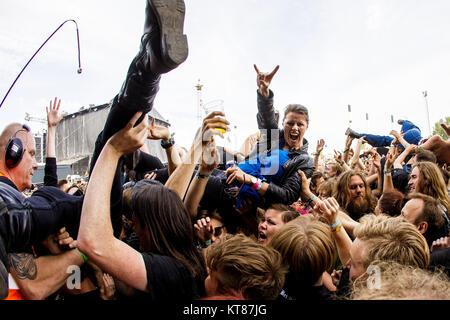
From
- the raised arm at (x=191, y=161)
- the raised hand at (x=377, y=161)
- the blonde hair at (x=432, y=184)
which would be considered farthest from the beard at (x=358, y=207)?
the raised arm at (x=191, y=161)

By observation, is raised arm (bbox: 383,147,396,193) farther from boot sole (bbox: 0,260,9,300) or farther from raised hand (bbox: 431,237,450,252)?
boot sole (bbox: 0,260,9,300)

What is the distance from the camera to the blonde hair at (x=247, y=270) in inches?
50.1

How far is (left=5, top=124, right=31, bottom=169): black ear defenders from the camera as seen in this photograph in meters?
1.59

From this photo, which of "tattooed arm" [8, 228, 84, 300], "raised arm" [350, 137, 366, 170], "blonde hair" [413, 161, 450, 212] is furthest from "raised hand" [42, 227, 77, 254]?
"raised arm" [350, 137, 366, 170]

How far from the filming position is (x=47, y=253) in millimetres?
1640

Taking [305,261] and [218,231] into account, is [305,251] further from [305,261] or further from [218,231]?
[218,231]

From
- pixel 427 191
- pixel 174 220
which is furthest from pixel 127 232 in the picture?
pixel 427 191

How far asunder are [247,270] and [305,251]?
1.62 ft

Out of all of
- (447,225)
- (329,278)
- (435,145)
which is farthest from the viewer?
(435,145)

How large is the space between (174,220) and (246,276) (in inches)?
17.4

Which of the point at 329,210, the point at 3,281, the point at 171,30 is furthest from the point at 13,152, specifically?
the point at 329,210

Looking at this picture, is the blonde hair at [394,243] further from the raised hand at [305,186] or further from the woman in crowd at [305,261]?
the raised hand at [305,186]
